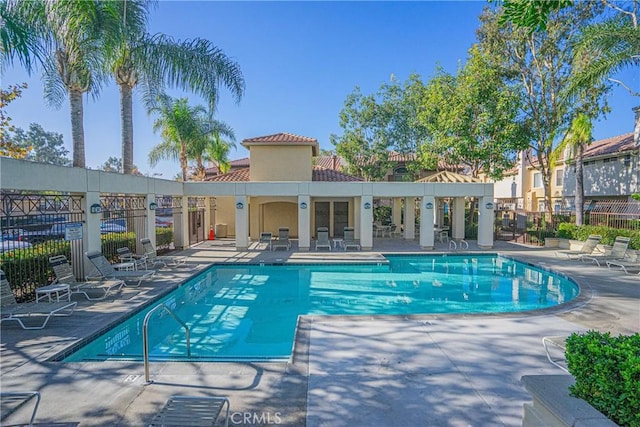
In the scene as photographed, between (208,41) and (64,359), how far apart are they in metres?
14.1

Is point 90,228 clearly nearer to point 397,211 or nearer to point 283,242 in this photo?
point 283,242

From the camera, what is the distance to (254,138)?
2267 cm

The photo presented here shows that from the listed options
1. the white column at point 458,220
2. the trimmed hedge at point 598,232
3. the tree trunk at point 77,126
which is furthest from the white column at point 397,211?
the tree trunk at point 77,126

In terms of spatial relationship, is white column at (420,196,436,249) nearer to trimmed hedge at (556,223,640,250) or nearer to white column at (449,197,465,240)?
white column at (449,197,465,240)

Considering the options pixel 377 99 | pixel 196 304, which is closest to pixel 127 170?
pixel 196 304

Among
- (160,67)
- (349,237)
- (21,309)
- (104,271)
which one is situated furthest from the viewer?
(349,237)

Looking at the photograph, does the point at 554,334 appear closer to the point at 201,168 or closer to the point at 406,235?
the point at 406,235

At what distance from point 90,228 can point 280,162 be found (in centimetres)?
1314

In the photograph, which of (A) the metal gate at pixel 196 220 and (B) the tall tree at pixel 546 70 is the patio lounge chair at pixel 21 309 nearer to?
(A) the metal gate at pixel 196 220

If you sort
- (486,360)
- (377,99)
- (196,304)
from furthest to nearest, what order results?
1. (377,99)
2. (196,304)
3. (486,360)

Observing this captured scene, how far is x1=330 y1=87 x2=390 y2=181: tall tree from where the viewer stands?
94.0 ft

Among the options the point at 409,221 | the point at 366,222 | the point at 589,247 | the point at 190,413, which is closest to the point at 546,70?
the point at 589,247

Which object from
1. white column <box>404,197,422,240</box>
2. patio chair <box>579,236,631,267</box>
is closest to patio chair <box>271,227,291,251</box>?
white column <box>404,197,422,240</box>
